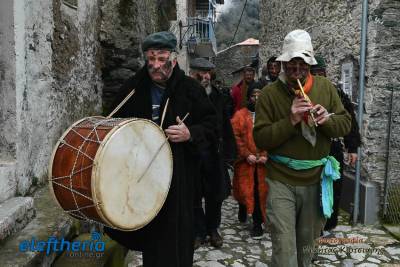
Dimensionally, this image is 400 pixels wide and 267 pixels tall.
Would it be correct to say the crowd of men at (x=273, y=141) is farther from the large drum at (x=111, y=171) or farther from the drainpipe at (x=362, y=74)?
the drainpipe at (x=362, y=74)

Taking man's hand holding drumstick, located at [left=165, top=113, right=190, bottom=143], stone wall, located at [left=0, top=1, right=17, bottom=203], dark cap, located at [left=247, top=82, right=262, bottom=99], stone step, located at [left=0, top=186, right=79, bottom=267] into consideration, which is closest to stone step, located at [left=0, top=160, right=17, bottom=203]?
stone wall, located at [left=0, top=1, right=17, bottom=203]

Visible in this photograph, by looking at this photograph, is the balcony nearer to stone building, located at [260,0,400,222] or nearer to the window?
the window

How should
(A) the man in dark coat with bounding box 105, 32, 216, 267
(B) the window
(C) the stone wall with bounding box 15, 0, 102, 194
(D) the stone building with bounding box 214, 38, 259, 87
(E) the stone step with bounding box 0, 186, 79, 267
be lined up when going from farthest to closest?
(D) the stone building with bounding box 214, 38, 259, 87 → (B) the window → (C) the stone wall with bounding box 15, 0, 102, 194 → (A) the man in dark coat with bounding box 105, 32, 216, 267 → (E) the stone step with bounding box 0, 186, 79, 267

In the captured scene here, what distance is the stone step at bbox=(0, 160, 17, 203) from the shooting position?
2689 millimetres

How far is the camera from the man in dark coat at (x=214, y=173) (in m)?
3.99

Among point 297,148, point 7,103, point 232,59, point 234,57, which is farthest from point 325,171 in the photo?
point 232,59

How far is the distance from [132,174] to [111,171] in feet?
0.56

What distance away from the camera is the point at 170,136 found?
259cm

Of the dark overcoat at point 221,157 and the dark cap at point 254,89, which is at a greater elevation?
the dark cap at point 254,89

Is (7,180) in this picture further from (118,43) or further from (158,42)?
(118,43)

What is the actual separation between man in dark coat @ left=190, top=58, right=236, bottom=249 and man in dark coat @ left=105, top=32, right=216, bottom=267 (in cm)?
96

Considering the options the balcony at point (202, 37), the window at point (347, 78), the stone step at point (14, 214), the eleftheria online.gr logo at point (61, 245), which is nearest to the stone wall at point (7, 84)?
the stone step at point (14, 214)

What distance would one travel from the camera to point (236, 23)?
5219 cm

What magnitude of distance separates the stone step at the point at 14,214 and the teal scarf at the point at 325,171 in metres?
1.67
